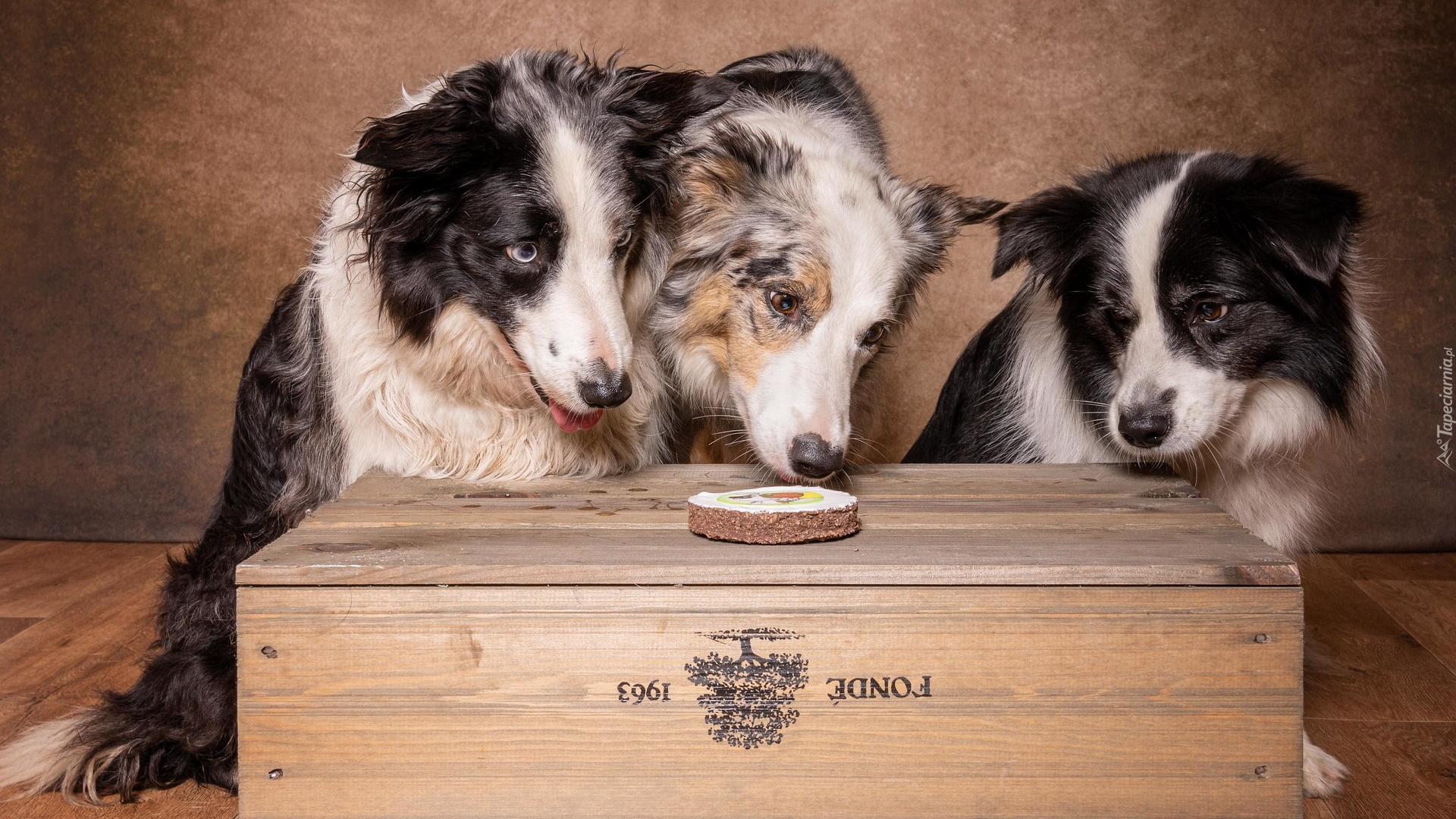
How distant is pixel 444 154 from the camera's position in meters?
1.81

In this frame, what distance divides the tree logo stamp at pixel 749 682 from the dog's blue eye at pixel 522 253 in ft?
2.34

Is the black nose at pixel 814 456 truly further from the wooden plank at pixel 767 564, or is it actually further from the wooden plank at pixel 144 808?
the wooden plank at pixel 144 808

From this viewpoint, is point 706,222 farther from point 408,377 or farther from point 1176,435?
point 1176,435

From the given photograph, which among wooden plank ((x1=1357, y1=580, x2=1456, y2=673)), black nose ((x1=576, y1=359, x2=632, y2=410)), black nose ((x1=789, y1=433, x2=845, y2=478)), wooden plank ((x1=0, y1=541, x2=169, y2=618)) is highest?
black nose ((x1=576, y1=359, x2=632, y2=410))

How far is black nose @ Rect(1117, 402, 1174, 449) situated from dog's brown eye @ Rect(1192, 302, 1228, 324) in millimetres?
182

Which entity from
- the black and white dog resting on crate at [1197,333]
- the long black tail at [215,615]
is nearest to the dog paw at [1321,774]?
the black and white dog resting on crate at [1197,333]

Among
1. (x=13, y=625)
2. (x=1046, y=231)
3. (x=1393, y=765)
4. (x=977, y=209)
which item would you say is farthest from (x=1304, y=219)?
(x=13, y=625)

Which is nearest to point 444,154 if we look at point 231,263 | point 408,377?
point 408,377

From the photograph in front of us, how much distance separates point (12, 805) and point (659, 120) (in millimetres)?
1560

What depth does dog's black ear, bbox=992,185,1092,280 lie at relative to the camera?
2145 mm

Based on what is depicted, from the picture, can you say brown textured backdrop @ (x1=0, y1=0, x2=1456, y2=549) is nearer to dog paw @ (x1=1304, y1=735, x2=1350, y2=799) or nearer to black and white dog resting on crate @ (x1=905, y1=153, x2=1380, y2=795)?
black and white dog resting on crate @ (x1=905, y1=153, x2=1380, y2=795)

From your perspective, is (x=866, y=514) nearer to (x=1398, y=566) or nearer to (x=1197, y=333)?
(x=1197, y=333)

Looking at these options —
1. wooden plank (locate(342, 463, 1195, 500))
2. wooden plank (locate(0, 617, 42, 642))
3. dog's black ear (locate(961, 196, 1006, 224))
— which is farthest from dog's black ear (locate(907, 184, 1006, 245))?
wooden plank (locate(0, 617, 42, 642))

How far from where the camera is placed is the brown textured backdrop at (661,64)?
3.23 metres
